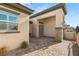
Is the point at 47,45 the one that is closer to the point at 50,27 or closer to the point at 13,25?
the point at 50,27

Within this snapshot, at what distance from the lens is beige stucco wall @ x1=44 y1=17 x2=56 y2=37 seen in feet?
16.2

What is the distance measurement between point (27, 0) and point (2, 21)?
1.52 meters

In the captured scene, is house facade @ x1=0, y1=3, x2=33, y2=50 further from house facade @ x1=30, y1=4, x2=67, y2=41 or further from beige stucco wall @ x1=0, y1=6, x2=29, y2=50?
house facade @ x1=30, y1=4, x2=67, y2=41

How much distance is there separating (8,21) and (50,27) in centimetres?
198

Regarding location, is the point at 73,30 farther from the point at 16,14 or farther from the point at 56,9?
the point at 16,14

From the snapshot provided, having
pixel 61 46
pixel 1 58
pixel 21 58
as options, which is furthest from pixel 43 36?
pixel 1 58

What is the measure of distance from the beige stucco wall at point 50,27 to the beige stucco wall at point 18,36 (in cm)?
100

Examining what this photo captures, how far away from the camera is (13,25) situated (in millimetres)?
5145

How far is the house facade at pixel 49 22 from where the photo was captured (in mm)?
4891

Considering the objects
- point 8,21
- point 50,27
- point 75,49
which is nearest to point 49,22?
point 50,27

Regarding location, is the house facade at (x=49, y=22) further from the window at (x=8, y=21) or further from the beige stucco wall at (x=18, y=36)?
the window at (x=8, y=21)

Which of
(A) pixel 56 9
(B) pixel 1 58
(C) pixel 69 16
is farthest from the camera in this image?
(A) pixel 56 9

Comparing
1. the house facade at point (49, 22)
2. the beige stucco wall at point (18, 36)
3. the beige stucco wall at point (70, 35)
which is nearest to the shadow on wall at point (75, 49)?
the beige stucco wall at point (70, 35)

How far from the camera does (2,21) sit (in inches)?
180
